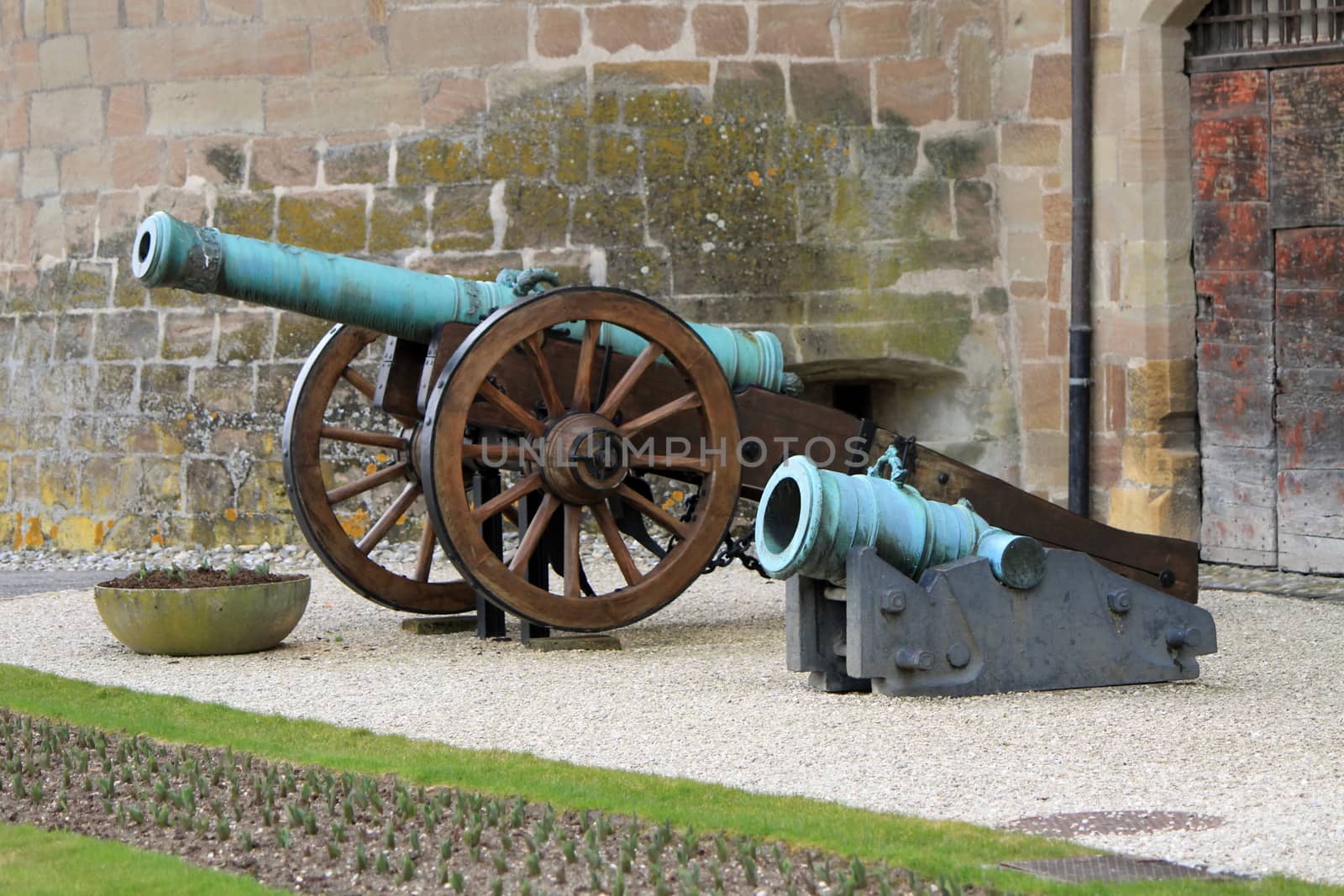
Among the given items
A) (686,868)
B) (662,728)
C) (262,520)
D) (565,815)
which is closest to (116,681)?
(662,728)

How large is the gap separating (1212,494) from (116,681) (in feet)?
17.9

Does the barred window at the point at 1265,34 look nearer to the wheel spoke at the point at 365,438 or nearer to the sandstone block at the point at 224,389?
the wheel spoke at the point at 365,438

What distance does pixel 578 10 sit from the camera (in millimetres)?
9422

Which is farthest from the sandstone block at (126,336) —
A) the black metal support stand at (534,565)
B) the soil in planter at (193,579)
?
the black metal support stand at (534,565)

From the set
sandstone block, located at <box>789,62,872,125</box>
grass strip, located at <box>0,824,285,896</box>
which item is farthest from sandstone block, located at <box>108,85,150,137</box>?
grass strip, located at <box>0,824,285,896</box>

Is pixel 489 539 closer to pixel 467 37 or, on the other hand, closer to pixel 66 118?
pixel 467 37

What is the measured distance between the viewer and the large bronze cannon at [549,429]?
6219 millimetres

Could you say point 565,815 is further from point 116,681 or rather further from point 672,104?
point 672,104

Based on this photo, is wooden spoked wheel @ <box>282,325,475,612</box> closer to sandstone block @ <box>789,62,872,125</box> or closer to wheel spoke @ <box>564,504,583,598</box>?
wheel spoke @ <box>564,504,583,598</box>

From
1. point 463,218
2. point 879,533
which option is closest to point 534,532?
point 879,533

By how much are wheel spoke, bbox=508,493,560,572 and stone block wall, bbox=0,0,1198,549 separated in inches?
119

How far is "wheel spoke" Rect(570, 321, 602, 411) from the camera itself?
21.1 ft

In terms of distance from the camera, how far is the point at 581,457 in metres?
6.42

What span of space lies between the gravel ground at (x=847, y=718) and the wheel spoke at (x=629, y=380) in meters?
0.87
